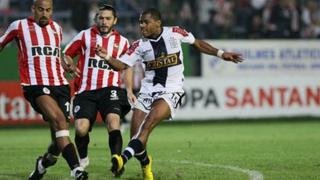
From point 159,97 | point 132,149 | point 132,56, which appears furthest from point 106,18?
point 132,149

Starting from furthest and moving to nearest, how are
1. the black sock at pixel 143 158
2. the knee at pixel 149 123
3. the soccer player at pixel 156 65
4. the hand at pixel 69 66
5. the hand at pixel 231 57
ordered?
the hand at pixel 69 66
the hand at pixel 231 57
the soccer player at pixel 156 65
the black sock at pixel 143 158
the knee at pixel 149 123

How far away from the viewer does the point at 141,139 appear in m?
9.41

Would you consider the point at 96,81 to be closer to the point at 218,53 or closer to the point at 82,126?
the point at 82,126

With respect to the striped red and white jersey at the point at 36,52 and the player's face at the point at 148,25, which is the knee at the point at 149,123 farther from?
the striped red and white jersey at the point at 36,52

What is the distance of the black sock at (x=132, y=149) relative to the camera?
9.22 meters

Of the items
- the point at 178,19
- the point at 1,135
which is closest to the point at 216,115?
the point at 178,19

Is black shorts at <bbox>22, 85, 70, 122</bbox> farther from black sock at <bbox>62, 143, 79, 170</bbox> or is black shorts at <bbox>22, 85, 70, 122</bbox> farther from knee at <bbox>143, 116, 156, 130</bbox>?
knee at <bbox>143, 116, 156, 130</bbox>

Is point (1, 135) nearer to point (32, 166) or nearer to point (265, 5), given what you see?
point (32, 166)

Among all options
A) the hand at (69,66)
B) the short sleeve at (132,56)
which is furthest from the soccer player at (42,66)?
the hand at (69,66)

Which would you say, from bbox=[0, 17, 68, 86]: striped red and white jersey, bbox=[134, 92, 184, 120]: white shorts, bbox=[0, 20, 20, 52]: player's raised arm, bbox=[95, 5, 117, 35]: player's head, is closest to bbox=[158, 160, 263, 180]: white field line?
bbox=[134, 92, 184, 120]: white shorts

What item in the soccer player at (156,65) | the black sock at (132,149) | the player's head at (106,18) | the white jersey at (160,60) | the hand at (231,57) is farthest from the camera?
the player's head at (106,18)

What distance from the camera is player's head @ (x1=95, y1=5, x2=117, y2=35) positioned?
1095cm

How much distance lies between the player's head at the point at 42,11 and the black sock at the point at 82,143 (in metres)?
1.74

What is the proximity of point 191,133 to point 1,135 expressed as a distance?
13.6 feet
